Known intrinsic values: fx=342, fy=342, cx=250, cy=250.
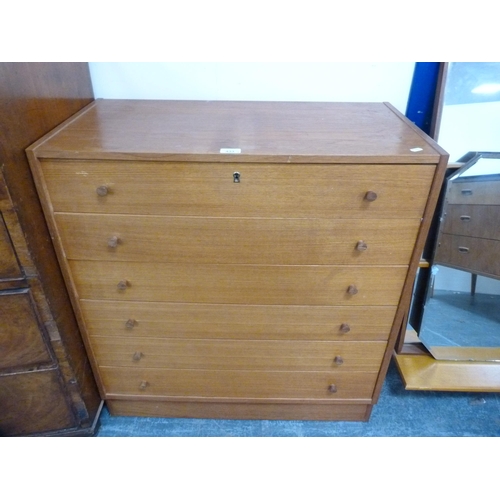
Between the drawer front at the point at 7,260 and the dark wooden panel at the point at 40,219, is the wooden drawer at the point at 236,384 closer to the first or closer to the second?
the dark wooden panel at the point at 40,219

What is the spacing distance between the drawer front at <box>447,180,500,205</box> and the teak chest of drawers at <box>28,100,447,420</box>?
39 centimetres

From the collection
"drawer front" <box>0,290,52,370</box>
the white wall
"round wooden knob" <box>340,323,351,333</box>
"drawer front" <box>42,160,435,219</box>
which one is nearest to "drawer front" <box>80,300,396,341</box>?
"round wooden knob" <box>340,323,351,333</box>

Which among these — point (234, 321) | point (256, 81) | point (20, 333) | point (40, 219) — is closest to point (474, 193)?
point (256, 81)

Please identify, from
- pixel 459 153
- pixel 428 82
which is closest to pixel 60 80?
pixel 428 82

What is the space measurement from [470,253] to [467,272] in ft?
0.30

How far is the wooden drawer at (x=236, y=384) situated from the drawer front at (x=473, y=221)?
2.05 ft

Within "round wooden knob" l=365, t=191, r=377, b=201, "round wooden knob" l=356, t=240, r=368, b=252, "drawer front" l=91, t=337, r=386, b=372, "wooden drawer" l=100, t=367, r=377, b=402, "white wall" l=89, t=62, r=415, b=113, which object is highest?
"white wall" l=89, t=62, r=415, b=113

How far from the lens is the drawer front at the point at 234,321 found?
104cm

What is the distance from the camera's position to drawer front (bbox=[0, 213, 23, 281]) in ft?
2.71

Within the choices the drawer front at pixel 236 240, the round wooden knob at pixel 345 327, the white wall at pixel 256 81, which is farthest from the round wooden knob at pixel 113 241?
the round wooden knob at pixel 345 327

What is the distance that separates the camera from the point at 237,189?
843 millimetres

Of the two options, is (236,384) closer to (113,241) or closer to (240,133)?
(113,241)

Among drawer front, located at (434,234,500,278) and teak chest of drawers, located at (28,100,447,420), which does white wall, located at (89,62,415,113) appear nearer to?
teak chest of drawers, located at (28,100,447,420)
